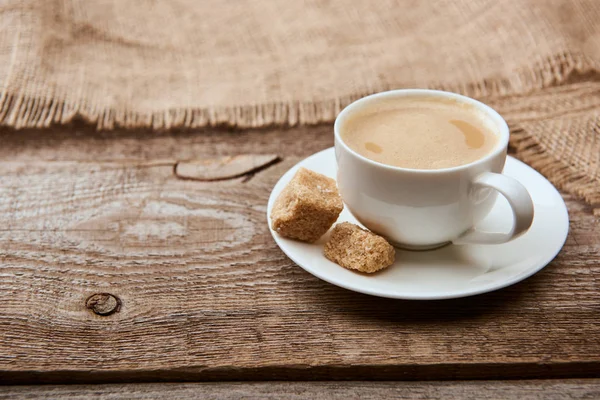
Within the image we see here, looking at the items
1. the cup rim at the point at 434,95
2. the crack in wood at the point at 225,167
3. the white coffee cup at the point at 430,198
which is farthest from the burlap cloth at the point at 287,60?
the white coffee cup at the point at 430,198

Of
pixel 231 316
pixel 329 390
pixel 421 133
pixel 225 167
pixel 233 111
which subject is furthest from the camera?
pixel 233 111

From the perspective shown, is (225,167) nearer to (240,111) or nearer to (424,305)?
(240,111)

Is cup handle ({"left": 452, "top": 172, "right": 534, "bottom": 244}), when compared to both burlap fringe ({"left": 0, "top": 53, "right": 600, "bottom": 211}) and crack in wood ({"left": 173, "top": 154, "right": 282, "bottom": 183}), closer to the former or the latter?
crack in wood ({"left": 173, "top": 154, "right": 282, "bottom": 183})

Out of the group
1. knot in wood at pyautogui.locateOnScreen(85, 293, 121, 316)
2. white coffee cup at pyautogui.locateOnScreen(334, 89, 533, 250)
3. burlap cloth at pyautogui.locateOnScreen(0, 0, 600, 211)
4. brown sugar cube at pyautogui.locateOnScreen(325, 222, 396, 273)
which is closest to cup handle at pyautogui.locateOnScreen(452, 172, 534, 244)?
white coffee cup at pyautogui.locateOnScreen(334, 89, 533, 250)

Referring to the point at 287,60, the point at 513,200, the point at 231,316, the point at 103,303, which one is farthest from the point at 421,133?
the point at 287,60

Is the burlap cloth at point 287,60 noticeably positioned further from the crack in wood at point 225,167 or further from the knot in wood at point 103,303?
the knot in wood at point 103,303

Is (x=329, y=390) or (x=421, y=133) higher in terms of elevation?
(x=421, y=133)
